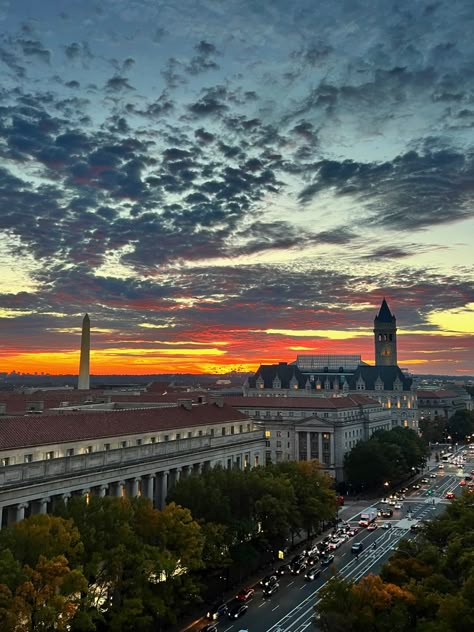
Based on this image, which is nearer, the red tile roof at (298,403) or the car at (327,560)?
the car at (327,560)

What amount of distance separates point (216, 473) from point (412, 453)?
9259cm

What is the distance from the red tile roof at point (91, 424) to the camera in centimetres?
7419

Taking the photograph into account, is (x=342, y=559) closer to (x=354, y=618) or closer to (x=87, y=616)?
(x=354, y=618)

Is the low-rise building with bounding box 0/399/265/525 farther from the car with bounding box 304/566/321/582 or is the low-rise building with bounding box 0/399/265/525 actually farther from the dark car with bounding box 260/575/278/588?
the car with bounding box 304/566/321/582

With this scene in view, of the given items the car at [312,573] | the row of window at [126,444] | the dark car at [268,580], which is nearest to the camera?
the row of window at [126,444]

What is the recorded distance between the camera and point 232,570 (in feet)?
270

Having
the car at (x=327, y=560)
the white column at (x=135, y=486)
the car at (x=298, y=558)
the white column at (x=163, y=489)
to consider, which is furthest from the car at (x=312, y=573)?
the white column at (x=135, y=486)

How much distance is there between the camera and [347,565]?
86625mm

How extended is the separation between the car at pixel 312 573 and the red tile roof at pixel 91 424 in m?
29.5

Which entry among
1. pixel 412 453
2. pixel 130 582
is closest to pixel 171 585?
pixel 130 582

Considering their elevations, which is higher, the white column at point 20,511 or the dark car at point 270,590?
the white column at point 20,511

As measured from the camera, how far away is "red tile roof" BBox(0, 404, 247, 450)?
243 ft

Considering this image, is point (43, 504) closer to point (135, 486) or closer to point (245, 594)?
point (135, 486)

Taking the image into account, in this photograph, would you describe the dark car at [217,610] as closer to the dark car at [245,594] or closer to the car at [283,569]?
the dark car at [245,594]
